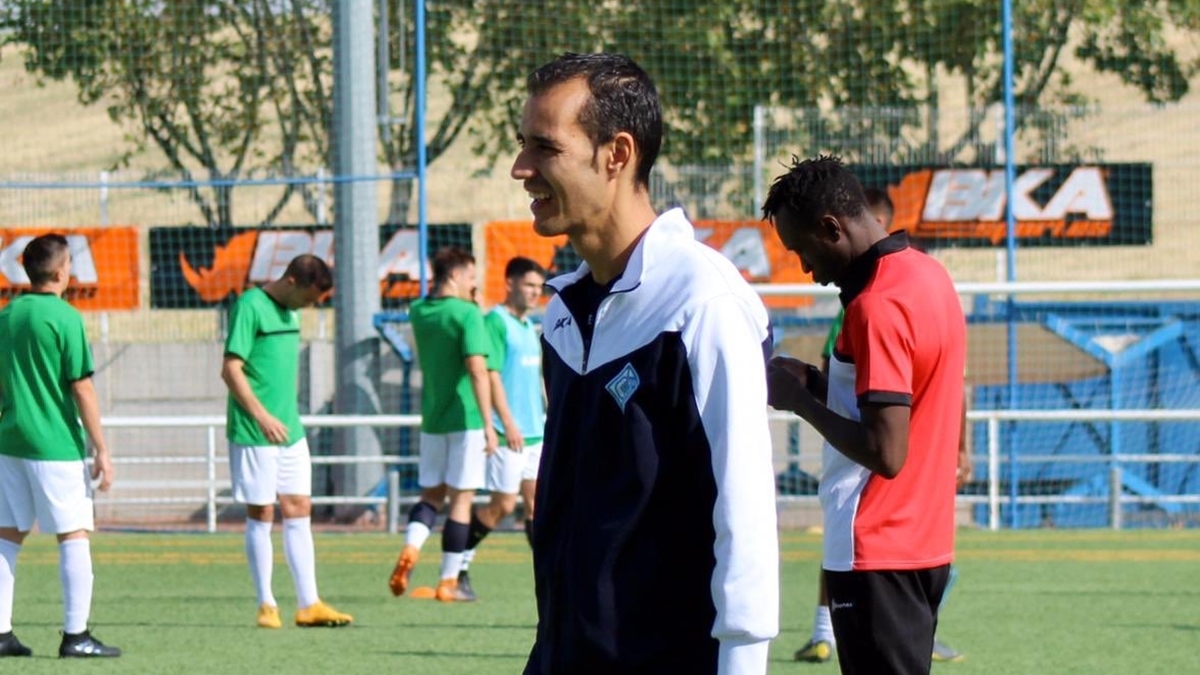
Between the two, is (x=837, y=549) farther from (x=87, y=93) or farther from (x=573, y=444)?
(x=87, y=93)

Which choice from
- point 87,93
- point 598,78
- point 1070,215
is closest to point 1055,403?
point 1070,215

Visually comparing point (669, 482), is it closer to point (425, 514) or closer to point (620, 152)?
point (620, 152)

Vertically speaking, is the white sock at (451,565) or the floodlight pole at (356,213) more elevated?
the floodlight pole at (356,213)

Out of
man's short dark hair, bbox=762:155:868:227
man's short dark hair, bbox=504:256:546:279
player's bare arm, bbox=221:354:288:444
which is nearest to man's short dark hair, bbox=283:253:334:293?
player's bare arm, bbox=221:354:288:444

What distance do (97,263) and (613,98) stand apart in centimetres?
1624

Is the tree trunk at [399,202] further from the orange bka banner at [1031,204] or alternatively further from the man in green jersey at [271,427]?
the man in green jersey at [271,427]

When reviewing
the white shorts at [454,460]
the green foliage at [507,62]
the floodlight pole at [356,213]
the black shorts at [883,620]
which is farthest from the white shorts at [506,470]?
the green foliage at [507,62]

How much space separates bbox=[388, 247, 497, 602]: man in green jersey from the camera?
11.6 m

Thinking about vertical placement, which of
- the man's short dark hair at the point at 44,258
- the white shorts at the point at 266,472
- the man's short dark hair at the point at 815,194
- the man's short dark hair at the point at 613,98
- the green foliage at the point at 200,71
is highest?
the green foliage at the point at 200,71

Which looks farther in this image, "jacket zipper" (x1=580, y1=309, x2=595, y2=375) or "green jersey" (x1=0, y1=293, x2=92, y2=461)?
"green jersey" (x1=0, y1=293, x2=92, y2=461)

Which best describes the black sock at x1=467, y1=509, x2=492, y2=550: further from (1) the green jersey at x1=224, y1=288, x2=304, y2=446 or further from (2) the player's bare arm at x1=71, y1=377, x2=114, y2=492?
(2) the player's bare arm at x1=71, y1=377, x2=114, y2=492

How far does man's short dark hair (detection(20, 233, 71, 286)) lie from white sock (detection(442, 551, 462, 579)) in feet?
11.3

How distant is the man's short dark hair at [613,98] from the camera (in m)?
3.25

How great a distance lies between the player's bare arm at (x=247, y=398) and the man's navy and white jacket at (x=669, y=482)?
6.95 meters
